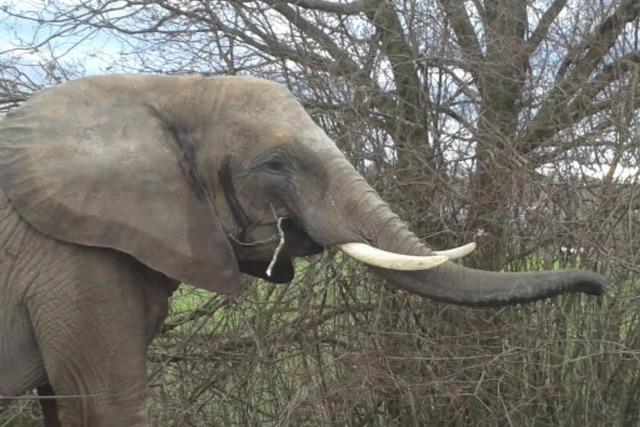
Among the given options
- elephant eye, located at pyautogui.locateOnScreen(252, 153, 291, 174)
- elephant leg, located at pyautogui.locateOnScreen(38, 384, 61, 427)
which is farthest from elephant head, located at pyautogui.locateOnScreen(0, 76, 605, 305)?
elephant leg, located at pyautogui.locateOnScreen(38, 384, 61, 427)

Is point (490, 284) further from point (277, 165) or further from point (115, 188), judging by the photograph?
point (115, 188)

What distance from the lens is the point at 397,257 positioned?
11.6 feet

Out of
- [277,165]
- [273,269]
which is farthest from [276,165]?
[273,269]

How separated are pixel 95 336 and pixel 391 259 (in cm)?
118

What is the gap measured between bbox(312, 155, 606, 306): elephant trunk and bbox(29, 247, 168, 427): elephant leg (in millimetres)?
888

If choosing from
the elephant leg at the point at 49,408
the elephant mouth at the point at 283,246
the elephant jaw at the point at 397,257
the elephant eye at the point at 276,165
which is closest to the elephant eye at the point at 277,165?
the elephant eye at the point at 276,165

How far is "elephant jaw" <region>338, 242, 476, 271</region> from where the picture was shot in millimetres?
3494

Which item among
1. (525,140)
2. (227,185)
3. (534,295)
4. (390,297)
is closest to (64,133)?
(227,185)

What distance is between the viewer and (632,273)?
5078mm

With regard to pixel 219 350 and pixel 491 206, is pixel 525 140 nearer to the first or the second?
pixel 491 206

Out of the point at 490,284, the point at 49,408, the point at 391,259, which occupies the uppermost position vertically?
the point at 391,259

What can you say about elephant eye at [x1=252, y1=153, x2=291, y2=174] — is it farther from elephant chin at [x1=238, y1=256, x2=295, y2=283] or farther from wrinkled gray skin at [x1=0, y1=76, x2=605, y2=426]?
elephant chin at [x1=238, y1=256, x2=295, y2=283]

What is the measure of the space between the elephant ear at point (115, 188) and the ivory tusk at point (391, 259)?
0.52 meters

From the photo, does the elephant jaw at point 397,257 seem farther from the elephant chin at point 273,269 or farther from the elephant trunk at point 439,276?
the elephant chin at point 273,269
